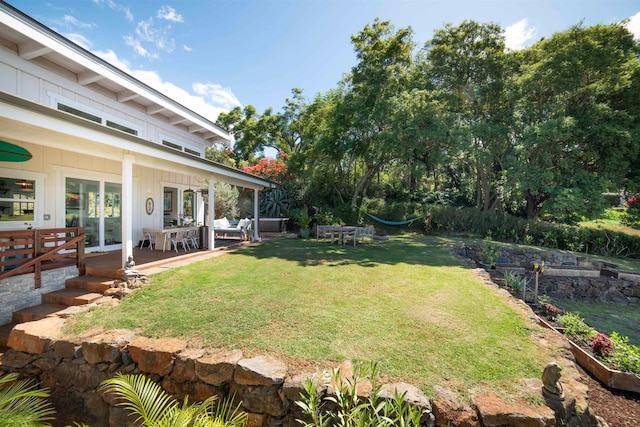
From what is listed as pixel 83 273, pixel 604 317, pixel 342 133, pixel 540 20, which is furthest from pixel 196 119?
pixel 540 20

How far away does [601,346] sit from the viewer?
3.41 meters

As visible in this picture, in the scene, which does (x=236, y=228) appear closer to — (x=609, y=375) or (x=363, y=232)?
(x=363, y=232)

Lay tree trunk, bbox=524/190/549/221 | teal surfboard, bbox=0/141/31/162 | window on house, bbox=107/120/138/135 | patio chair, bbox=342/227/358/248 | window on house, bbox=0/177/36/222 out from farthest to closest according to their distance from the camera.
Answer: tree trunk, bbox=524/190/549/221 < patio chair, bbox=342/227/358/248 < window on house, bbox=107/120/138/135 < window on house, bbox=0/177/36/222 < teal surfboard, bbox=0/141/31/162

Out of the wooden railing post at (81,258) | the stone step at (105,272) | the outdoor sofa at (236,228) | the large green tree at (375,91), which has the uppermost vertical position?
the large green tree at (375,91)

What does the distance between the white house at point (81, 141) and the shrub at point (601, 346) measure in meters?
7.16

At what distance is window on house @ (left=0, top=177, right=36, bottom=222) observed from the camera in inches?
190

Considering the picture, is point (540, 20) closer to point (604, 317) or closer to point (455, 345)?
point (604, 317)

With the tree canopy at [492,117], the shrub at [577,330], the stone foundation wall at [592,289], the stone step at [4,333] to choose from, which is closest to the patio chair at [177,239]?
the stone step at [4,333]

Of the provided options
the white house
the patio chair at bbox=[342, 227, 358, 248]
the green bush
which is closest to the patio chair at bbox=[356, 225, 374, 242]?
the patio chair at bbox=[342, 227, 358, 248]

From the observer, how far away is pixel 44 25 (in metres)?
4.80

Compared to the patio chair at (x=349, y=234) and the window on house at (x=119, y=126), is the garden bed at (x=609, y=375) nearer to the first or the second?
the patio chair at (x=349, y=234)

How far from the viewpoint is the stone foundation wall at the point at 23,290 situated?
405 centimetres

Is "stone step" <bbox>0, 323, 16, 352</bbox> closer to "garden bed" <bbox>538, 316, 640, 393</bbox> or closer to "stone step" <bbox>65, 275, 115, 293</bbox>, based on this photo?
"stone step" <bbox>65, 275, 115, 293</bbox>

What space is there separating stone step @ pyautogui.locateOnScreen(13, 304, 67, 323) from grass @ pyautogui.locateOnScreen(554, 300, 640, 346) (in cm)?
958
